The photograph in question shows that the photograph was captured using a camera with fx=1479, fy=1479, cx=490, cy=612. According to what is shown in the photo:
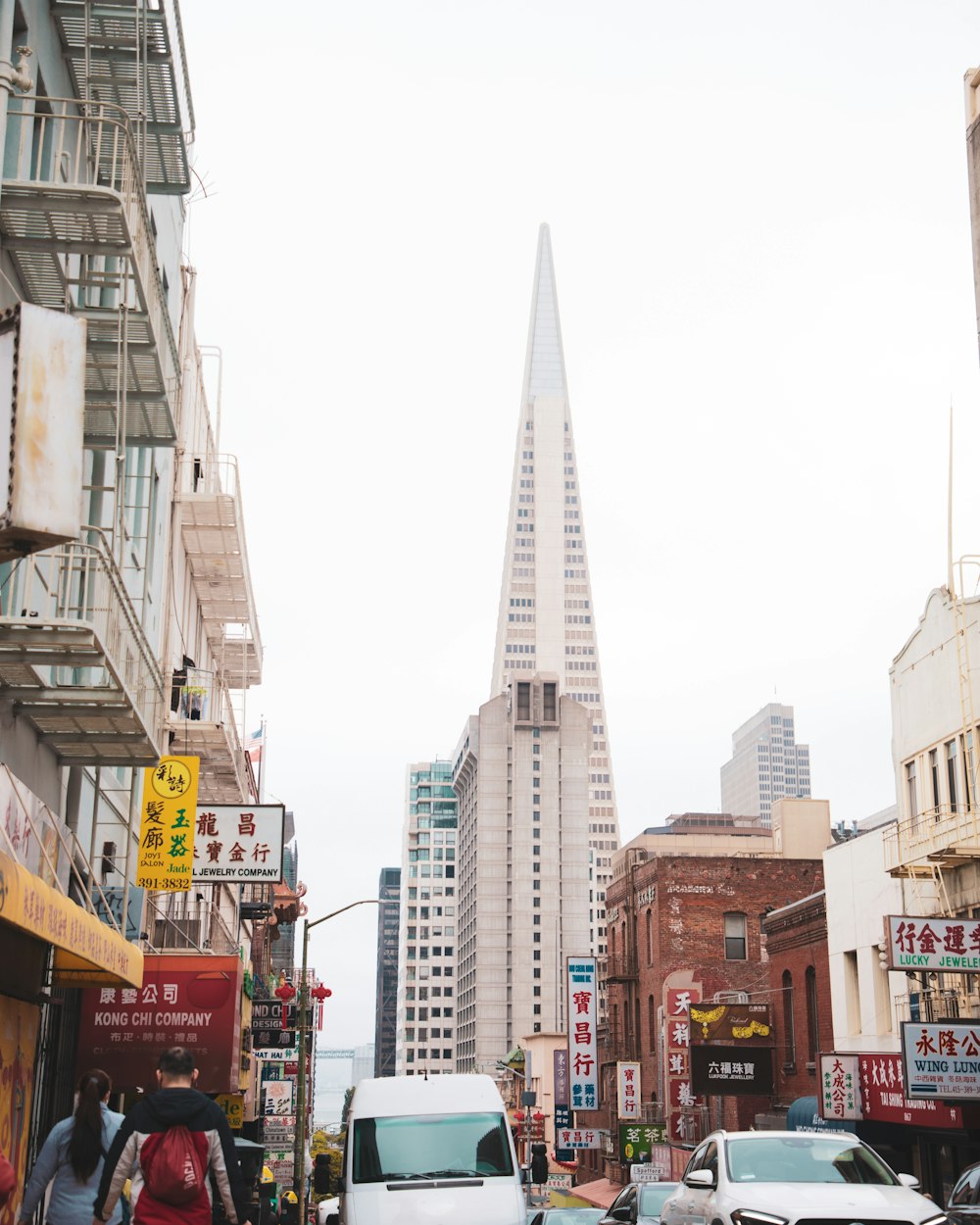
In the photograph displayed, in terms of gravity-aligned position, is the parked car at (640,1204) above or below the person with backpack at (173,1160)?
below

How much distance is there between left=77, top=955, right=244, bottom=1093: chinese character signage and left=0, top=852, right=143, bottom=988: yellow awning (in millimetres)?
2611

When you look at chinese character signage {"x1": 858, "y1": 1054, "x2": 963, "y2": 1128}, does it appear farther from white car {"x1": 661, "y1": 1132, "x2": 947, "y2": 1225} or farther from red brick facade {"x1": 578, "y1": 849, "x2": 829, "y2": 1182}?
red brick facade {"x1": 578, "y1": 849, "x2": 829, "y2": 1182}

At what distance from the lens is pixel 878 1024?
32812 millimetres

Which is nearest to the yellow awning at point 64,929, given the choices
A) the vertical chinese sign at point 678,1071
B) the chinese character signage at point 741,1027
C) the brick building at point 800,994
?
the brick building at point 800,994

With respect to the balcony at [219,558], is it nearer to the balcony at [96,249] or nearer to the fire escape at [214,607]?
the fire escape at [214,607]

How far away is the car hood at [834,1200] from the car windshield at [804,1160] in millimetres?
408

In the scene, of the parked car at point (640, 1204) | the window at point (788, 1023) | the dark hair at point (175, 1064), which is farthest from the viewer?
the window at point (788, 1023)

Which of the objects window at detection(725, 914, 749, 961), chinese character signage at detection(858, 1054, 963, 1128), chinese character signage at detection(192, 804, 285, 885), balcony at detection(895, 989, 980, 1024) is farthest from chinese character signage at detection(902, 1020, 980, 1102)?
window at detection(725, 914, 749, 961)

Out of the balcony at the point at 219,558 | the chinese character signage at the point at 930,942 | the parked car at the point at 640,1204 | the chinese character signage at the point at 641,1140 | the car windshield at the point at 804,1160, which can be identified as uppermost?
the balcony at the point at 219,558

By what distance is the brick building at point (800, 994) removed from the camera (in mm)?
37312

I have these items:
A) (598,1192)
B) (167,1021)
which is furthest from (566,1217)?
(598,1192)

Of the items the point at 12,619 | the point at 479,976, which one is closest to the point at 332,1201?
the point at 12,619

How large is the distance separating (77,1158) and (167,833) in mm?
12421

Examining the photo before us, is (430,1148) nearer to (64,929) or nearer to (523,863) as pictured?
(64,929)
